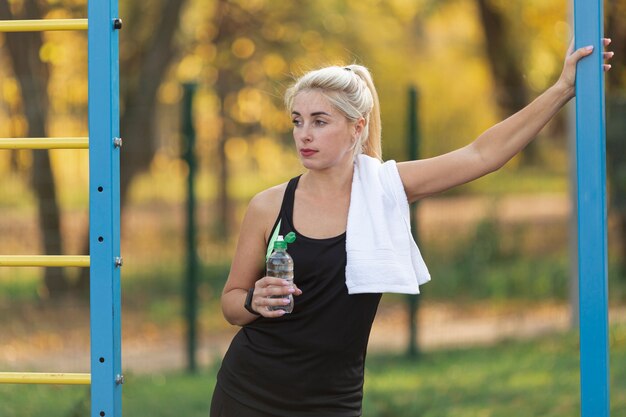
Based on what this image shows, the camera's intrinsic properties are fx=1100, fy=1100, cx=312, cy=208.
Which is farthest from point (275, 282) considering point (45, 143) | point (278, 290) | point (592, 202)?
point (45, 143)

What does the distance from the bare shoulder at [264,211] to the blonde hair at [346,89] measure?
10.6 inches

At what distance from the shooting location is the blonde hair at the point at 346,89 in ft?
10.4

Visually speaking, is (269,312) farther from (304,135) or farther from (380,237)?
(304,135)

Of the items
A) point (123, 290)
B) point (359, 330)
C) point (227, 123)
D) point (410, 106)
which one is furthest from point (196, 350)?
point (359, 330)

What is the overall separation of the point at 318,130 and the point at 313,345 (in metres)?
0.62

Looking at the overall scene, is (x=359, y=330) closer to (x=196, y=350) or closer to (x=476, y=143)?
(x=476, y=143)

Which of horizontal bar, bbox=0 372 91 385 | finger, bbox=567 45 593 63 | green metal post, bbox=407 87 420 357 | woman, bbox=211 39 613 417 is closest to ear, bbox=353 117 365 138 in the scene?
woman, bbox=211 39 613 417

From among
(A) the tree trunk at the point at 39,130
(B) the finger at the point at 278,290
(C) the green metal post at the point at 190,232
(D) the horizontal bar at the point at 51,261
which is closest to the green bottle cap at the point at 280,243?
(B) the finger at the point at 278,290

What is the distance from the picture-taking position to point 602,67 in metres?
2.95

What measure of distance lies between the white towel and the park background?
324 centimetres

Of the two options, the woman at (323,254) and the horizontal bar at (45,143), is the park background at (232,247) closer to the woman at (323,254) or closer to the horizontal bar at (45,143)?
the horizontal bar at (45,143)

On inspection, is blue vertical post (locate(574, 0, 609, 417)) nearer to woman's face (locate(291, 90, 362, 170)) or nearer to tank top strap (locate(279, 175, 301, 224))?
woman's face (locate(291, 90, 362, 170))

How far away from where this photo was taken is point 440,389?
22.9ft

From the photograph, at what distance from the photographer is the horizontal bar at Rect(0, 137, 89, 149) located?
3.46 meters
